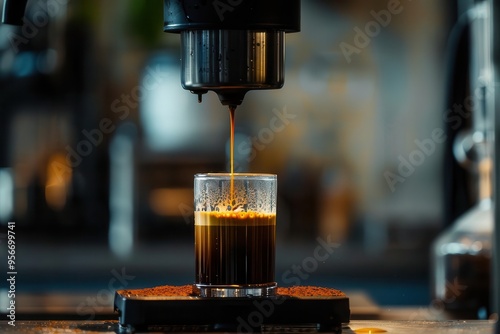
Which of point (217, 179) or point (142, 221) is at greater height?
point (217, 179)

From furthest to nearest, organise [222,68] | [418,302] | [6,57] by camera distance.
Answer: [6,57] → [418,302] → [222,68]

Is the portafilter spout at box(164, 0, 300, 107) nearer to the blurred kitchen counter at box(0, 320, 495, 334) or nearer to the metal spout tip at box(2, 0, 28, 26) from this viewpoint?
the metal spout tip at box(2, 0, 28, 26)

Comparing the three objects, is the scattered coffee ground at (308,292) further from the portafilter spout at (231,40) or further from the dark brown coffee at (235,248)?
the portafilter spout at (231,40)

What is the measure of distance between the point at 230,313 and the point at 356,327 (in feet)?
0.51

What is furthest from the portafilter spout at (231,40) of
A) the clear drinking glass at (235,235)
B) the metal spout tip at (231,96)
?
Result: the clear drinking glass at (235,235)

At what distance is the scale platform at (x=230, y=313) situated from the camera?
1.30 m

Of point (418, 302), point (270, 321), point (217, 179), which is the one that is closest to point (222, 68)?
point (217, 179)

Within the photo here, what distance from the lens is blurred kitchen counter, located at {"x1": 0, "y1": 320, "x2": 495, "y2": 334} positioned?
4.30ft

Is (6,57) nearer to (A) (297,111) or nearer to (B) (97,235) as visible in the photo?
(B) (97,235)

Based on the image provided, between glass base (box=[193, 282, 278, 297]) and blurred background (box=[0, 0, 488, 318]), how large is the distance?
238 centimetres

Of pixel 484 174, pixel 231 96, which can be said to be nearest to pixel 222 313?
pixel 231 96

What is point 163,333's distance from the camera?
127 centimetres

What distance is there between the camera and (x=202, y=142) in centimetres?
388

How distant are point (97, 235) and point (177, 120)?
1.57ft
